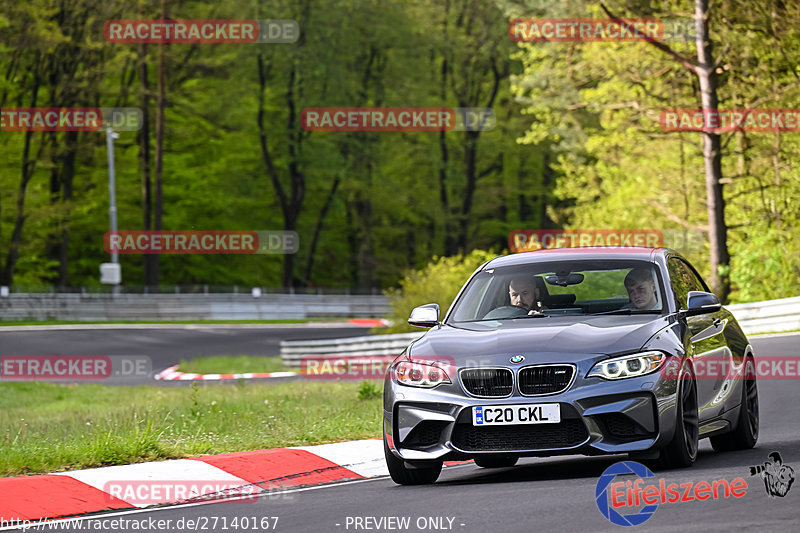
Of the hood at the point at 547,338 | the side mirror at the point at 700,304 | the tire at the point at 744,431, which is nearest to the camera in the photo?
the hood at the point at 547,338

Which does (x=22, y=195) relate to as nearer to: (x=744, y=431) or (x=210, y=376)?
(x=210, y=376)

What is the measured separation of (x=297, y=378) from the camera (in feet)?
87.9

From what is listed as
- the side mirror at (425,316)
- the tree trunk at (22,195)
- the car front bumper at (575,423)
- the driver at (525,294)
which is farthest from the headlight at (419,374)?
the tree trunk at (22,195)

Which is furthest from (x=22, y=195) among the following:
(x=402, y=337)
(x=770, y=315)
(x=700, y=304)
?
(x=700, y=304)

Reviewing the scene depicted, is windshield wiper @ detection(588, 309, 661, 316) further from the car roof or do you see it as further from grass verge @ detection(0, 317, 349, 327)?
grass verge @ detection(0, 317, 349, 327)

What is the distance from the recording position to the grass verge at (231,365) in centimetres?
2982

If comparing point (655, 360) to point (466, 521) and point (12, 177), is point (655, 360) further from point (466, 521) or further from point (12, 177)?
point (12, 177)

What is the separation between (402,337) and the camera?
1075 inches

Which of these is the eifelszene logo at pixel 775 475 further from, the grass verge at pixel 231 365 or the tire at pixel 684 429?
the grass verge at pixel 231 365

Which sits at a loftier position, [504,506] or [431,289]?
[504,506]

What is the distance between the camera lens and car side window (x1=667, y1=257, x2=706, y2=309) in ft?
31.8

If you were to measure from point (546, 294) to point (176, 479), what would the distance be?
3.05 metres

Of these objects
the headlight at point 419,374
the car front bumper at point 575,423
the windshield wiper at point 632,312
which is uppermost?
the windshield wiper at point 632,312

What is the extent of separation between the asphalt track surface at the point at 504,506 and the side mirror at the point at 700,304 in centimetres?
107
